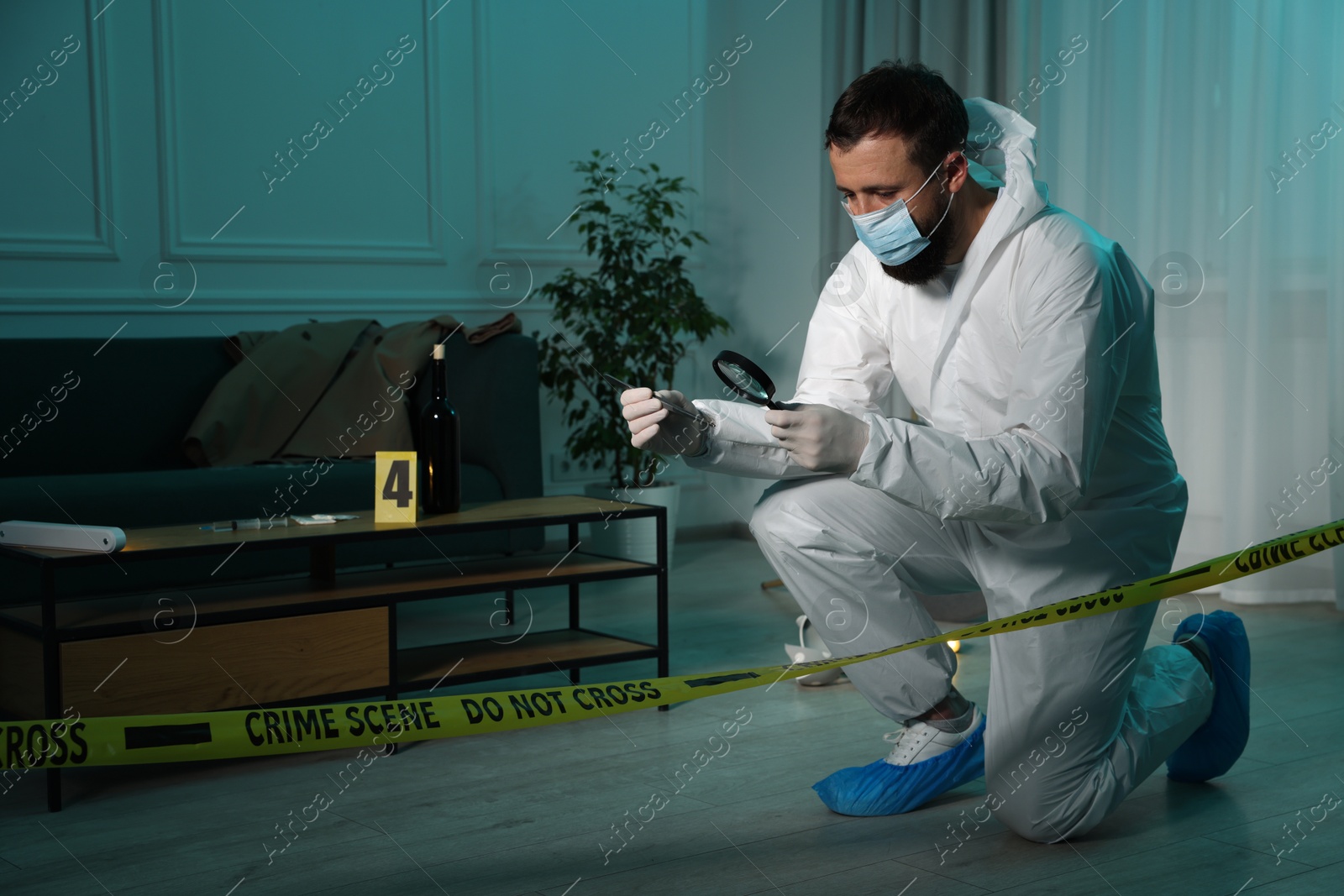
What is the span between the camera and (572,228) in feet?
15.0

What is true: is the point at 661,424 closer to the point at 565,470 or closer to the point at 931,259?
the point at 931,259

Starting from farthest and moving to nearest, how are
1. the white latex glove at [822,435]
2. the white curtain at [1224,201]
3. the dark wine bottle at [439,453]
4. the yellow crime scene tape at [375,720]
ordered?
the white curtain at [1224,201] → the dark wine bottle at [439,453] → the white latex glove at [822,435] → the yellow crime scene tape at [375,720]

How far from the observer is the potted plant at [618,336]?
4223mm

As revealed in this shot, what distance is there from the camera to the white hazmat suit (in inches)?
63.8

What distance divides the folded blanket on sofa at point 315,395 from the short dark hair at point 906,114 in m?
1.96

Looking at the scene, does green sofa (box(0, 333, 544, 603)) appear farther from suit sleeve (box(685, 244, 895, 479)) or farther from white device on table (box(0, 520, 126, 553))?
suit sleeve (box(685, 244, 895, 479))

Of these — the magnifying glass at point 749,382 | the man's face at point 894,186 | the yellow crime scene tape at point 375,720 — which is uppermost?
the man's face at point 894,186

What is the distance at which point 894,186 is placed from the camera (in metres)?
1.81

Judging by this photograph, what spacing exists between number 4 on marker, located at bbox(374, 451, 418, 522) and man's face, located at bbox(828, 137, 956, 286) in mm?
1006

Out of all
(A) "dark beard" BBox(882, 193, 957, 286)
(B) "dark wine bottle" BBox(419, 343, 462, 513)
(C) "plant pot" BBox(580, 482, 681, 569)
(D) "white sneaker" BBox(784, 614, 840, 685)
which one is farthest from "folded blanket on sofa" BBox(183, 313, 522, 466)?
(A) "dark beard" BBox(882, 193, 957, 286)

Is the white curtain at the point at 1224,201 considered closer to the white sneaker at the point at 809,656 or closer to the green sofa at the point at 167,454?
the white sneaker at the point at 809,656

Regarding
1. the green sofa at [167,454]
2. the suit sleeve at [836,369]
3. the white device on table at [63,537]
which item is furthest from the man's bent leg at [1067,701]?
the green sofa at [167,454]

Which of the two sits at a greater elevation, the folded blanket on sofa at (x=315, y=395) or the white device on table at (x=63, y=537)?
the folded blanket on sofa at (x=315, y=395)

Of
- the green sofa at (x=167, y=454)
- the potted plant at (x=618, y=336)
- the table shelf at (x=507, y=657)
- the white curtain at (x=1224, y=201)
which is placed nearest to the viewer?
the table shelf at (x=507, y=657)
